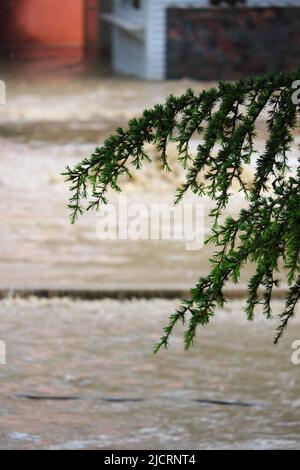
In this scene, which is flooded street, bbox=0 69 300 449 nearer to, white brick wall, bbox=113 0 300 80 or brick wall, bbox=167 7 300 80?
brick wall, bbox=167 7 300 80

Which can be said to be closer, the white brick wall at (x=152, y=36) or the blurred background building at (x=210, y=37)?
the blurred background building at (x=210, y=37)

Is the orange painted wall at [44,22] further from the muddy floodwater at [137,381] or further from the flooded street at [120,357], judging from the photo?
the muddy floodwater at [137,381]

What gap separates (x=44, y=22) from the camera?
112 feet

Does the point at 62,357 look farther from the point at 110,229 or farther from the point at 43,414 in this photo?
the point at 110,229

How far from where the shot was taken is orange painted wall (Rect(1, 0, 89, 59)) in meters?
32.8

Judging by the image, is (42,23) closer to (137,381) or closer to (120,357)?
(120,357)

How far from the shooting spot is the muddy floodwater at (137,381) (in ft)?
20.9

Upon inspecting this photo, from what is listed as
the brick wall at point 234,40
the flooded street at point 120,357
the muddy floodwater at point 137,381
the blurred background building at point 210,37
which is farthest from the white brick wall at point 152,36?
the muddy floodwater at point 137,381

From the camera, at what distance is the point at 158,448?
616cm

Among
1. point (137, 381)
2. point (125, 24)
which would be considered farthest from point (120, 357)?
point (125, 24)

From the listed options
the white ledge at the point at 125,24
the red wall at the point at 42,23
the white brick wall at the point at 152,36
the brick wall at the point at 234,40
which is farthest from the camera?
the red wall at the point at 42,23

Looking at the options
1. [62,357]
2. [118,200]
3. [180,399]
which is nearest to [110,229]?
[118,200]

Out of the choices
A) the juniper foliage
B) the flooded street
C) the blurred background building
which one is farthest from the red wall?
the juniper foliage

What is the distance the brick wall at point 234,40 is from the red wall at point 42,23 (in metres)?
9.32
